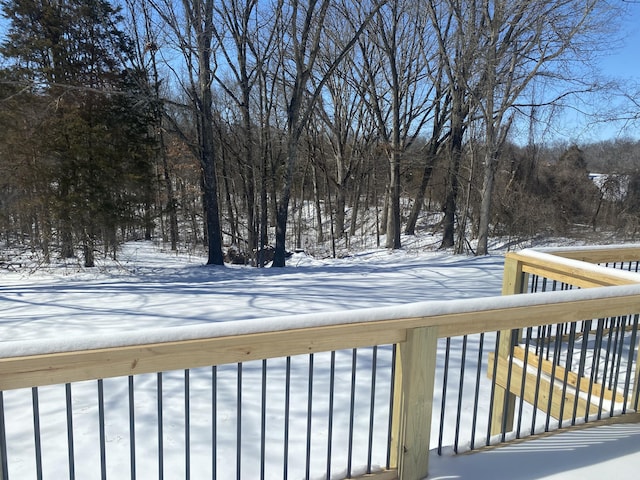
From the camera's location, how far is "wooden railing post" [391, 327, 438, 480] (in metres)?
1.96

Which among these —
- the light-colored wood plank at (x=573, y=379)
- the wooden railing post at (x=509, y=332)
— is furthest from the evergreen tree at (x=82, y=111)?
the light-colored wood plank at (x=573, y=379)

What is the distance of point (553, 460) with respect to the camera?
220cm

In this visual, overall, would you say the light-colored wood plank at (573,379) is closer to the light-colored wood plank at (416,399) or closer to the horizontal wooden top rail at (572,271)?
the horizontal wooden top rail at (572,271)

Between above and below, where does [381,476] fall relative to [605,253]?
below

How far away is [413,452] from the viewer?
202cm

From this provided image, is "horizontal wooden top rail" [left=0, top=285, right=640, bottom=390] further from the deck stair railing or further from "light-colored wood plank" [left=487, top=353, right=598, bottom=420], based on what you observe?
"light-colored wood plank" [left=487, top=353, right=598, bottom=420]

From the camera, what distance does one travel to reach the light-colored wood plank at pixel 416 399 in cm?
195

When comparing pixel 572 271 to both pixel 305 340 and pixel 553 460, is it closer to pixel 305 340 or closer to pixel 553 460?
pixel 553 460

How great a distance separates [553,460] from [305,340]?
59.4 inches

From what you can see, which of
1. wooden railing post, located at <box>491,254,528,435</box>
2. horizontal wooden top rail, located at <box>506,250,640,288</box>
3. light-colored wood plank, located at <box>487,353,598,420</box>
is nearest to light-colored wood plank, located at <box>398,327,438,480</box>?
light-colored wood plank, located at <box>487,353,598,420</box>

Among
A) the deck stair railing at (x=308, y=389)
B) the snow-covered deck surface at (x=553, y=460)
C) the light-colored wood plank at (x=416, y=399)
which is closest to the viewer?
the deck stair railing at (x=308, y=389)

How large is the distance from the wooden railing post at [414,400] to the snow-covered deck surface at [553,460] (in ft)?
0.51

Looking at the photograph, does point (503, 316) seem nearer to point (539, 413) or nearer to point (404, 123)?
point (539, 413)

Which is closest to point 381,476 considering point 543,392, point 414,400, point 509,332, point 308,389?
point 414,400
